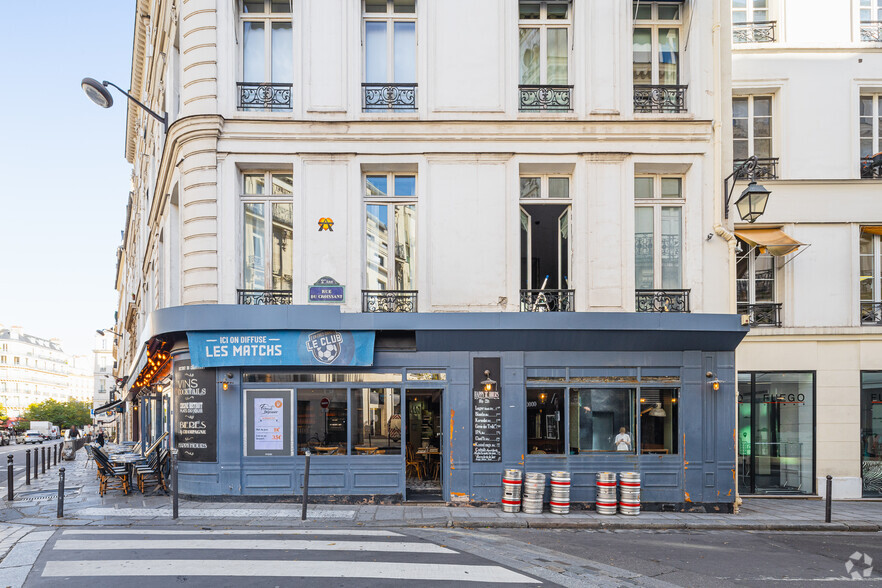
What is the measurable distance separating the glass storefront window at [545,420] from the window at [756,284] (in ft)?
16.3

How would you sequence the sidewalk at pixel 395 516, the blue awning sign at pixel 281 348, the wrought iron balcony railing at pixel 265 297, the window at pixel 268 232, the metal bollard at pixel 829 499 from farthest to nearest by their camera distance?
1. the window at pixel 268 232
2. the wrought iron balcony railing at pixel 265 297
3. the blue awning sign at pixel 281 348
4. the metal bollard at pixel 829 499
5. the sidewalk at pixel 395 516

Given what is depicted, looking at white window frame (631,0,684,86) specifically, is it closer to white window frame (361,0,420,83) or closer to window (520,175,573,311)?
window (520,175,573,311)

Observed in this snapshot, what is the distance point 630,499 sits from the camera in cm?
1174

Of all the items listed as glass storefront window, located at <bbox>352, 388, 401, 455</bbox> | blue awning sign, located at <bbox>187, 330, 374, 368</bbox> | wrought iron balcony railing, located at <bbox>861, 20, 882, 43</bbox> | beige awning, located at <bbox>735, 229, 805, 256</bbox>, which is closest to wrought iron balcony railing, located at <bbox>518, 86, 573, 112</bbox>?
beige awning, located at <bbox>735, 229, 805, 256</bbox>

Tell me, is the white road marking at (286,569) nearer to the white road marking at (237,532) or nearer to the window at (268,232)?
the white road marking at (237,532)

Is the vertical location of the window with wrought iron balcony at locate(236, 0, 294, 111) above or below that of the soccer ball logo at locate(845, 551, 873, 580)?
above

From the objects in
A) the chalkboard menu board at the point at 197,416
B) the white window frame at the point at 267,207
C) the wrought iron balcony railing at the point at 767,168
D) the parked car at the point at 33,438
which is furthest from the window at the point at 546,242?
the parked car at the point at 33,438

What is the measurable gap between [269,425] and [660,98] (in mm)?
9905

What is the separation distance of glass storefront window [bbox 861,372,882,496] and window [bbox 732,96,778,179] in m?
5.31

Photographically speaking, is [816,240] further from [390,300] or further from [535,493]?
[390,300]

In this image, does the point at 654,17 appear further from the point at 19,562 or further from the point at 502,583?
the point at 19,562

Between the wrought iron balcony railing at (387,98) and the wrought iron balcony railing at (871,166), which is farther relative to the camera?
the wrought iron balcony railing at (871,166)

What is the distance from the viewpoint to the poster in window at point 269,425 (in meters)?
12.4

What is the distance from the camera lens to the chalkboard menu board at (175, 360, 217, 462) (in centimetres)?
1241
